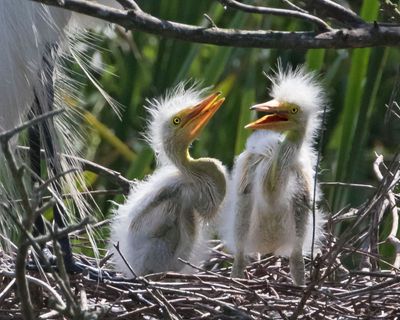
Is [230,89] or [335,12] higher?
[335,12]

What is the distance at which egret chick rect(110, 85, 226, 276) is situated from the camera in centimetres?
220

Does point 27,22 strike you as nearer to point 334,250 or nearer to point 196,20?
point 334,250

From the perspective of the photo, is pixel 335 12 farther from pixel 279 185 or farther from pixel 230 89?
pixel 230 89

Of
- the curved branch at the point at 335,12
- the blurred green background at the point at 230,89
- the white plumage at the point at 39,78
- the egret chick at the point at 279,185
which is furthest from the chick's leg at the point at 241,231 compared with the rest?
the curved branch at the point at 335,12

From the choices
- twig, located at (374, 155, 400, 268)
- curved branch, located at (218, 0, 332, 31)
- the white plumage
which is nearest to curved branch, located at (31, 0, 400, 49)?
curved branch, located at (218, 0, 332, 31)

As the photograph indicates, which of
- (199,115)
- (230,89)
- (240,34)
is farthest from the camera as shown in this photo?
(230,89)

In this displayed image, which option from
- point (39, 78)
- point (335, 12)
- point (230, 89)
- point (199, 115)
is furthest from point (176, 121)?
point (230, 89)

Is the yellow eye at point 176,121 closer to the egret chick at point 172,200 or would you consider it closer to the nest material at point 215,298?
the egret chick at point 172,200

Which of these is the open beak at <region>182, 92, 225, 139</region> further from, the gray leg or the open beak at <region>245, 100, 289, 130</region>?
the gray leg

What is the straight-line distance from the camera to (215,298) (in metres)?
1.93

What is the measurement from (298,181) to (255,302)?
1.18 feet

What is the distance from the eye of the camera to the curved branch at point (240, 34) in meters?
1.46

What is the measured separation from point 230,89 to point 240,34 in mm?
2326

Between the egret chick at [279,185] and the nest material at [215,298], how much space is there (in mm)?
155
